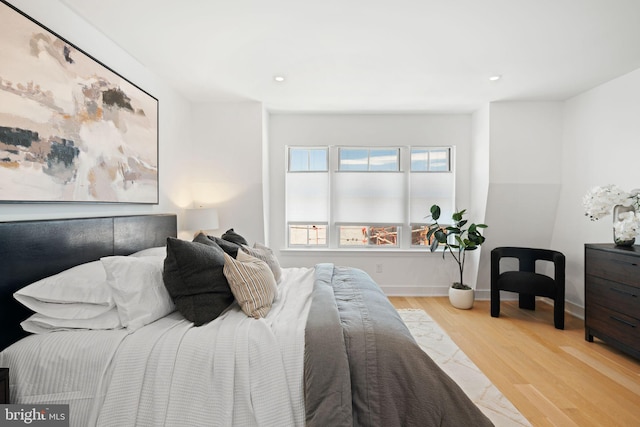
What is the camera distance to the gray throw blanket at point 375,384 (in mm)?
1267

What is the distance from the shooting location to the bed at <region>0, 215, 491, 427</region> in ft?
4.17

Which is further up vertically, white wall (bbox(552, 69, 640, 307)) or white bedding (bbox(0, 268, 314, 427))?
white wall (bbox(552, 69, 640, 307))

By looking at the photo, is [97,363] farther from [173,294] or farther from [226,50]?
[226,50]

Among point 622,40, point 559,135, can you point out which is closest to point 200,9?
point 622,40

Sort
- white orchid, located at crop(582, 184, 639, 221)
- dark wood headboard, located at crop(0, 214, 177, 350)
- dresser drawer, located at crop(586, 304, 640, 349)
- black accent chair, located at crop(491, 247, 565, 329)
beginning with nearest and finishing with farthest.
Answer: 1. dark wood headboard, located at crop(0, 214, 177, 350)
2. dresser drawer, located at crop(586, 304, 640, 349)
3. white orchid, located at crop(582, 184, 639, 221)
4. black accent chair, located at crop(491, 247, 565, 329)

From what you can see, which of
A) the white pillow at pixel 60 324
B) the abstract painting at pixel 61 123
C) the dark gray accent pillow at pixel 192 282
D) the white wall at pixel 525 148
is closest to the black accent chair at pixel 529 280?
the white wall at pixel 525 148

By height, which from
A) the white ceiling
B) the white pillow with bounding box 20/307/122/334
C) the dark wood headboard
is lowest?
the white pillow with bounding box 20/307/122/334

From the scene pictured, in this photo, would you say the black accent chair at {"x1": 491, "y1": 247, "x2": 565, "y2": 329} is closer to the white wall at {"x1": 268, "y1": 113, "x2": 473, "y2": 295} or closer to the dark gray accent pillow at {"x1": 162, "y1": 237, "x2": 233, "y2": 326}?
the white wall at {"x1": 268, "y1": 113, "x2": 473, "y2": 295}

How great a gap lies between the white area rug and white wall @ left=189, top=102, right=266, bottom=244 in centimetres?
228

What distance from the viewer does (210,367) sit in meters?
1.33

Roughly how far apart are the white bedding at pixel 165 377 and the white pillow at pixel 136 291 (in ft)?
0.38

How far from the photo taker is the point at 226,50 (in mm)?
2443

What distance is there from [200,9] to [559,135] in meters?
4.14

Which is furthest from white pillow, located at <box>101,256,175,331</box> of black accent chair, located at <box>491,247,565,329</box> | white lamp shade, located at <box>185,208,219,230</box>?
black accent chair, located at <box>491,247,565,329</box>
